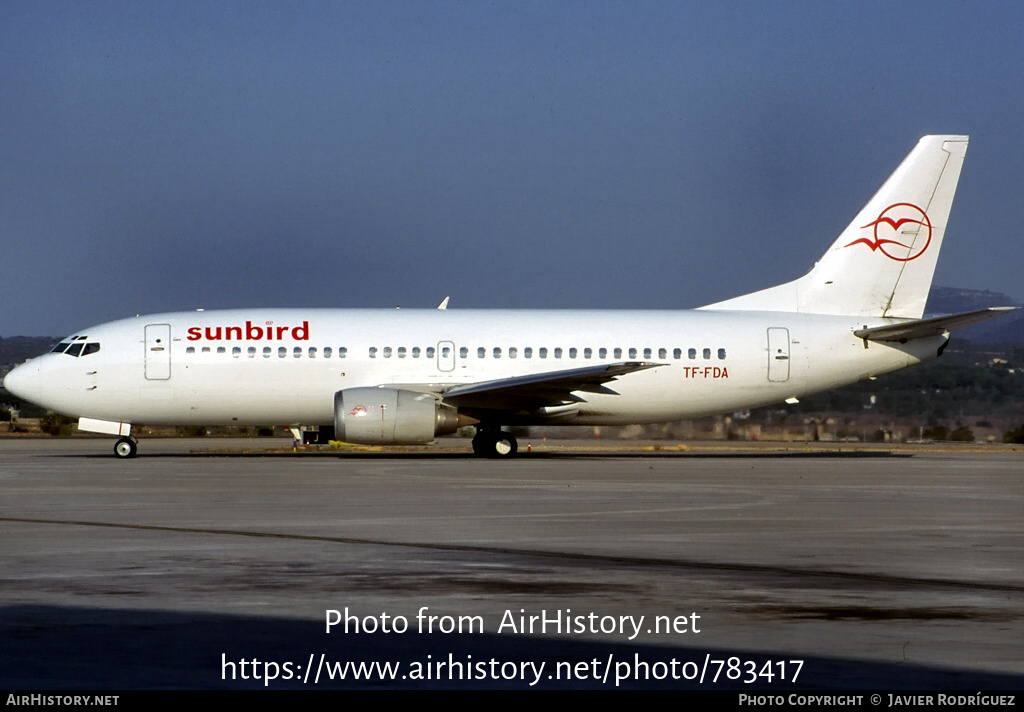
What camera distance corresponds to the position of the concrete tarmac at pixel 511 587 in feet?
23.1

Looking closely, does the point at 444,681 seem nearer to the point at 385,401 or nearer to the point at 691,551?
the point at 691,551

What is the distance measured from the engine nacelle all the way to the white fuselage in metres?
1.47

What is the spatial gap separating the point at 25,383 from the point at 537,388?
12161mm

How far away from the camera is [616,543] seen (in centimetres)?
1327

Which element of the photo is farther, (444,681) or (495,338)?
(495,338)

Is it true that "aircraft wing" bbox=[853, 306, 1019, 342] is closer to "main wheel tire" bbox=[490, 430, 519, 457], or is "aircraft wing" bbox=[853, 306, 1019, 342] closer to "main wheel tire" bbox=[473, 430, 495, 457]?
"main wheel tire" bbox=[490, 430, 519, 457]

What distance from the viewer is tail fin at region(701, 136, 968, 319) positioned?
112 ft

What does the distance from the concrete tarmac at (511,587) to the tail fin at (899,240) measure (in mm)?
13004

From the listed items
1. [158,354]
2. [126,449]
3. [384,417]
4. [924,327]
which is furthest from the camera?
[126,449]

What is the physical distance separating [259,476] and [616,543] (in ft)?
42.0

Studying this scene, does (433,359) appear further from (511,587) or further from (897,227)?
Result: (511,587)

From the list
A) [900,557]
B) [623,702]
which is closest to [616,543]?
[900,557]

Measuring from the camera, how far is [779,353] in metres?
33.7

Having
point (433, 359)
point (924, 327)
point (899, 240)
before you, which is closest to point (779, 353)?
point (924, 327)
